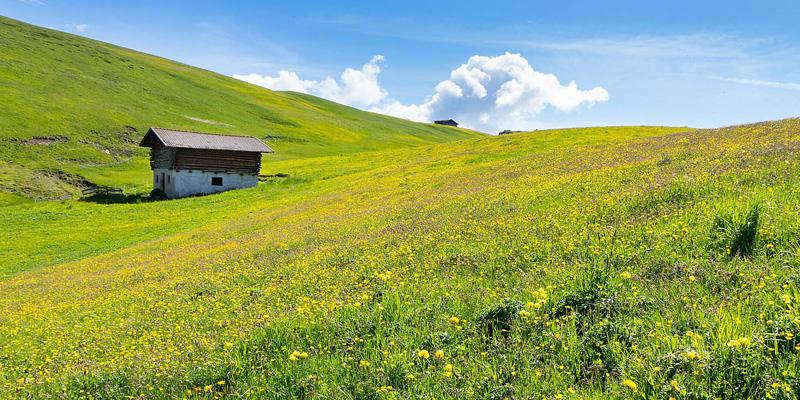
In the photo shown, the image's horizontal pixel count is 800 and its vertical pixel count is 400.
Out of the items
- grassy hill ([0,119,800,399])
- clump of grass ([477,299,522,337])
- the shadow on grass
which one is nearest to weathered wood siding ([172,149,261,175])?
the shadow on grass

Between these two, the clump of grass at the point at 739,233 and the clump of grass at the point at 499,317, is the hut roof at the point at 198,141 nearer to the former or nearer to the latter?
the clump of grass at the point at 499,317

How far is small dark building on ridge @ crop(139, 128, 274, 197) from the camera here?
1827 inches

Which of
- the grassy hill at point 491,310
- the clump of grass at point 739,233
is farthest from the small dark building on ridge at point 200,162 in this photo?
the clump of grass at point 739,233

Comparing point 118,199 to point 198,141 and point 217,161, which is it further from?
point 217,161

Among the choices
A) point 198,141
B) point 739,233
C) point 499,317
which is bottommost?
point 499,317

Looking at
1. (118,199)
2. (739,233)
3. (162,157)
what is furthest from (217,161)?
(739,233)

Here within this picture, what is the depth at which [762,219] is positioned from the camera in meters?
5.62

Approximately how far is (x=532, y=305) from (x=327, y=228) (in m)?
12.0

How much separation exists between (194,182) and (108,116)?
44339 mm

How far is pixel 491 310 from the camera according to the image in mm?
5070

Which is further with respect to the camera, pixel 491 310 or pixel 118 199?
pixel 118 199

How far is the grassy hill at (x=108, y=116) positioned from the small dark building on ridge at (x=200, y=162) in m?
8.15

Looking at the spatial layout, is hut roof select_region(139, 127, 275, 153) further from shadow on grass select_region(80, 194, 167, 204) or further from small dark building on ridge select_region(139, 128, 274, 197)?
shadow on grass select_region(80, 194, 167, 204)

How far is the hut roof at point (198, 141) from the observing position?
46.6 metres
